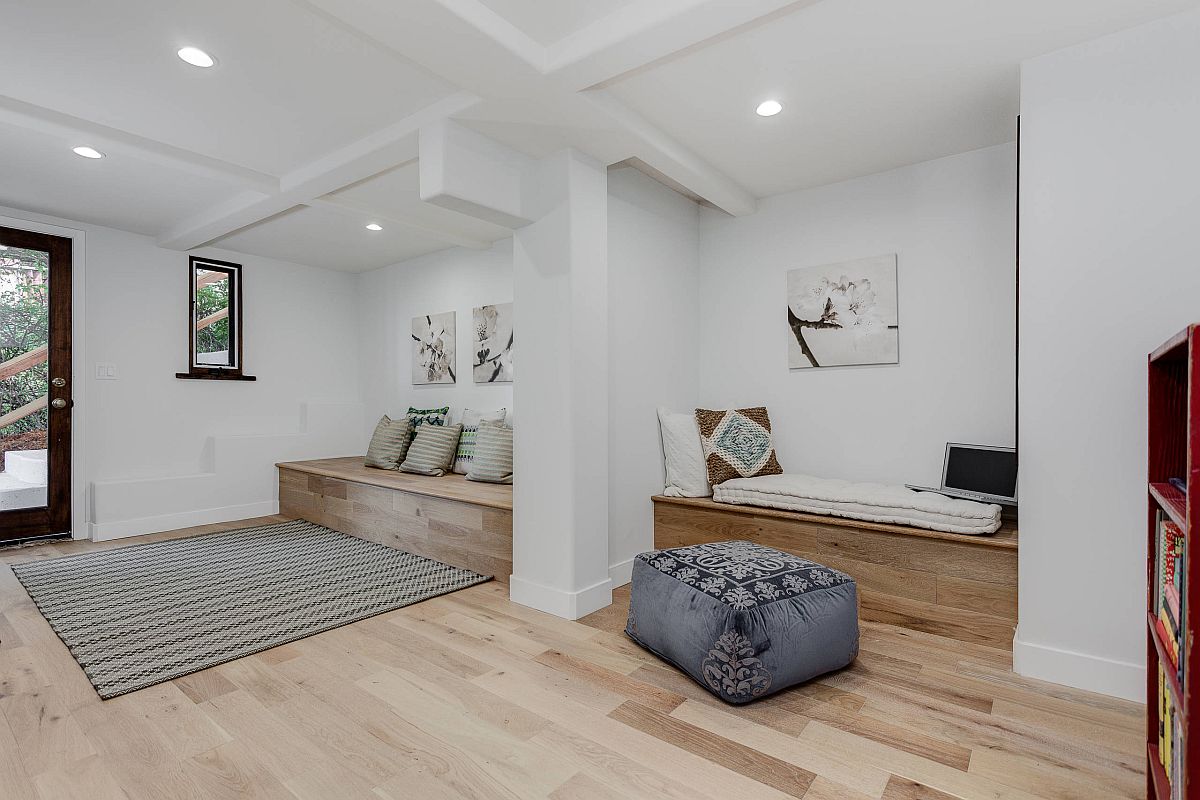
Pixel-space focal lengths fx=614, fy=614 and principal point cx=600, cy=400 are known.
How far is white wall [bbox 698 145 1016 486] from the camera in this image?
2996 millimetres

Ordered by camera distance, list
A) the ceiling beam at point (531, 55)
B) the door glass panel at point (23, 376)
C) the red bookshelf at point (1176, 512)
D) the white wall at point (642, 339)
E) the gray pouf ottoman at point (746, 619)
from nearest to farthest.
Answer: the red bookshelf at point (1176, 512) < the ceiling beam at point (531, 55) < the gray pouf ottoman at point (746, 619) < the white wall at point (642, 339) < the door glass panel at point (23, 376)

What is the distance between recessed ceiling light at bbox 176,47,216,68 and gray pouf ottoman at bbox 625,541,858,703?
258cm

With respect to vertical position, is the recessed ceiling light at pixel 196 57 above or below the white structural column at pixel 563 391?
above

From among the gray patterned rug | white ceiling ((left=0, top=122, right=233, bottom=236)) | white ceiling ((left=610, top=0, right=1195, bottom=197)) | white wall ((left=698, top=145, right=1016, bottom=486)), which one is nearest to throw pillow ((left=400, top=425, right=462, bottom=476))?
the gray patterned rug

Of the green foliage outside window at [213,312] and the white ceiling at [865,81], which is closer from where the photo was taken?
the white ceiling at [865,81]

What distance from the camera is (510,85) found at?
7.63ft

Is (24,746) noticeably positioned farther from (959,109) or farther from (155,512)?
(959,109)

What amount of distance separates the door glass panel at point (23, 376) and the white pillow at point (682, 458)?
4.31 m

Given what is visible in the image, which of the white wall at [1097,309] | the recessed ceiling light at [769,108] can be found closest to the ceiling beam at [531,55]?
the recessed ceiling light at [769,108]

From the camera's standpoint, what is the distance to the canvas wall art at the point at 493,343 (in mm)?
4691

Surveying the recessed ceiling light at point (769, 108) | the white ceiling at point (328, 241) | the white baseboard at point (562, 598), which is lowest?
the white baseboard at point (562, 598)

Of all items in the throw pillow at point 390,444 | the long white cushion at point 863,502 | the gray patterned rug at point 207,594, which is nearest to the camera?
the gray patterned rug at point 207,594

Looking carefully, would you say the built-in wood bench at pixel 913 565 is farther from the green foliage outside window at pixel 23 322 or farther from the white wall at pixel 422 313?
the green foliage outside window at pixel 23 322

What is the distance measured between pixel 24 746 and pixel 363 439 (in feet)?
14.3
